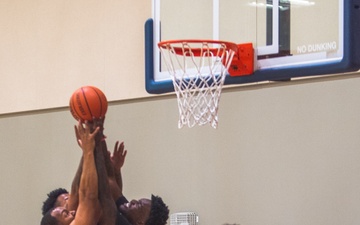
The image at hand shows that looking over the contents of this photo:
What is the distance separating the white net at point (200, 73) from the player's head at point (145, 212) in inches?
19.3

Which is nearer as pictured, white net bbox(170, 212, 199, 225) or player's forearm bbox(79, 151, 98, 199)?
player's forearm bbox(79, 151, 98, 199)

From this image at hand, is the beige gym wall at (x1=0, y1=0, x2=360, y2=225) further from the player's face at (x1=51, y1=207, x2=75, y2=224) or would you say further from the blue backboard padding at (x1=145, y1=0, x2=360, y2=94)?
A: the player's face at (x1=51, y1=207, x2=75, y2=224)

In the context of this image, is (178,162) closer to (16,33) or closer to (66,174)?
(66,174)

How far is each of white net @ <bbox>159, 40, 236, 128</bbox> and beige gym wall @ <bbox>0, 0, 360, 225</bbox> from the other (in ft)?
2.42

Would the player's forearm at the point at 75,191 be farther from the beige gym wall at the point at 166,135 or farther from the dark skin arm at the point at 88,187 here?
the beige gym wall at the point at 166,135

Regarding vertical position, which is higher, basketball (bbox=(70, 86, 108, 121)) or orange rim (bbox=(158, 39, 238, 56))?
orange rim (bbox=(158, 39, 238, 56))

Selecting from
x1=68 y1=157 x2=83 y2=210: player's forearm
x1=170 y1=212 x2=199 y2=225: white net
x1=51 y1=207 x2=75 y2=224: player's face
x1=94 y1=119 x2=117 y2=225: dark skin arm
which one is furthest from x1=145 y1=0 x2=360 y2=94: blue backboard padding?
x1=170 y1=212 x2=199 y2=225: white net

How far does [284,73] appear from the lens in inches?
145

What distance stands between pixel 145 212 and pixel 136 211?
51 mm

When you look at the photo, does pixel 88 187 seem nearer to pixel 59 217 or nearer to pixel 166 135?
pixel 59 217

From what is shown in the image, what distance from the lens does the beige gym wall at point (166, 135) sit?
440 cm

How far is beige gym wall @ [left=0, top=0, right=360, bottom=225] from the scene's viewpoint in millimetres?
4402

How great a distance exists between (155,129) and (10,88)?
169 centimetres

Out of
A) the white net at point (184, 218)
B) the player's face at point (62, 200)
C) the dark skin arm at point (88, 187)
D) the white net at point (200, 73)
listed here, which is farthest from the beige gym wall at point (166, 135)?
the dark skin arm at point (88, 187)
